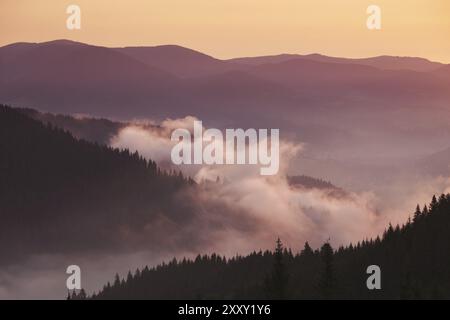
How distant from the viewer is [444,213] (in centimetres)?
18375

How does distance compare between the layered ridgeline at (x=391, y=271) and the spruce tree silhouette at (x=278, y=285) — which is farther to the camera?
the spruce tree silhouette at (x=278, y=285)

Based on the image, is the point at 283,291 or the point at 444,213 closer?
the point at 283,291

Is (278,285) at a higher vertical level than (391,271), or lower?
lower

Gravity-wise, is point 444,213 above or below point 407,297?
above

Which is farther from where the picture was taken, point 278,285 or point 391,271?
point 391,271

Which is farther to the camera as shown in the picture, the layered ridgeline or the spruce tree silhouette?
the spruce tree silhouette
